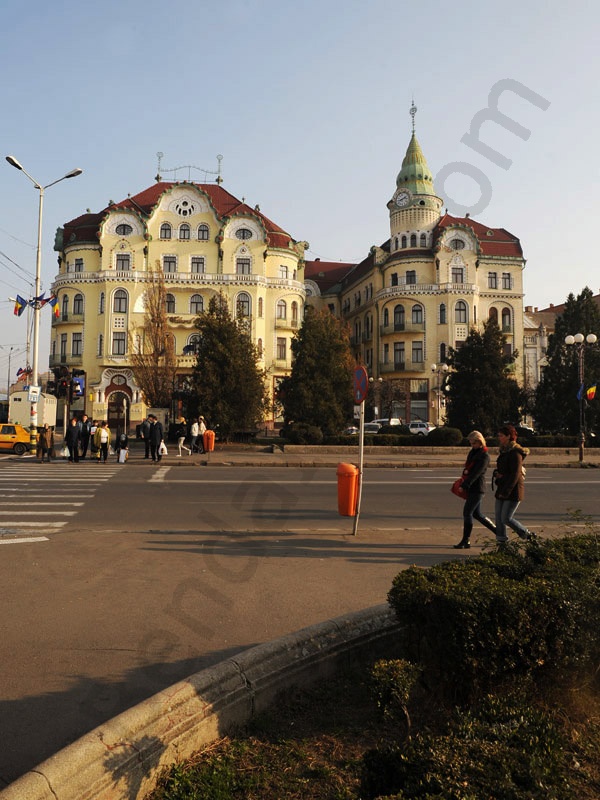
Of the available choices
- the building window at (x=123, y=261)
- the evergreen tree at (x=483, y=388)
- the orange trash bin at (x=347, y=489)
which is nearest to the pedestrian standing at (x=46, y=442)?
the orange trash bin at (x=347, y=489)

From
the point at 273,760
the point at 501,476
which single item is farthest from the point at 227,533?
the point at 273,760

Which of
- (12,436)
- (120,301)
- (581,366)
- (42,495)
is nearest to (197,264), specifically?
(120,301)

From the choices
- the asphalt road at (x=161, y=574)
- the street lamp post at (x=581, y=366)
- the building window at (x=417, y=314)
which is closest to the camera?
the asphalt road at (x=161, y=574)

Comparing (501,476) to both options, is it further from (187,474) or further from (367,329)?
(367,329)

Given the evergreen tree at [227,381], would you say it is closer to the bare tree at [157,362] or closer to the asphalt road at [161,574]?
the bare tree at [157,362]

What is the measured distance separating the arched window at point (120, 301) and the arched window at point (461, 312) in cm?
3098

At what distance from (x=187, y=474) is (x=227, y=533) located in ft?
35.8

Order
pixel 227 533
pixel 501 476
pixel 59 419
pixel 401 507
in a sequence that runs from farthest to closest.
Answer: pixel 59 419
pixel 401 507
pixel 227 533
pixel 501 476

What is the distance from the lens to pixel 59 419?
56156 millimetres

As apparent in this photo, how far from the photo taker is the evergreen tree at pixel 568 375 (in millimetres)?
39594

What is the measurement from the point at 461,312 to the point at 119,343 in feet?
106

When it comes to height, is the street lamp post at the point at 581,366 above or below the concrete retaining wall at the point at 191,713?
above

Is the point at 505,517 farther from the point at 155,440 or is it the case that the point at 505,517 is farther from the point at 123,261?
the point at 123,261

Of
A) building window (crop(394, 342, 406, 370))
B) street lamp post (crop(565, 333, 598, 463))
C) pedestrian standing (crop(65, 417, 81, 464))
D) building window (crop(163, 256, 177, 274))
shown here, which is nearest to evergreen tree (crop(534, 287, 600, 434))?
street lamp post (crop(565, 333, 598, 463))
